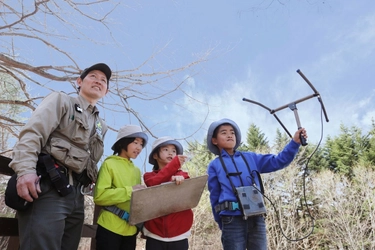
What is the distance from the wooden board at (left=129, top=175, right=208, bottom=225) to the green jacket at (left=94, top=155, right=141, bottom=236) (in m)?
0.12

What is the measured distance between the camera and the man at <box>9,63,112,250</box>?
1.59m

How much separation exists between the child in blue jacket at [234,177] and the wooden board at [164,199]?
0.29 metres

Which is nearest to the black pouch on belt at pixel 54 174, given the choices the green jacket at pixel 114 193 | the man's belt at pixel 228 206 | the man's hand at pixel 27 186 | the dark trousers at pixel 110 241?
the man's hand at pixel 27 186

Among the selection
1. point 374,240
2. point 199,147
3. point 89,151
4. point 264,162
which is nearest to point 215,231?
point 374,240

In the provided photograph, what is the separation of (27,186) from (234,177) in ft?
5.09

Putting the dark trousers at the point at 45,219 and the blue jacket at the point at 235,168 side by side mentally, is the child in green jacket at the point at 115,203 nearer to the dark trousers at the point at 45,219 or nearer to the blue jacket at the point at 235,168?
the dark trousers at the point at 45,219

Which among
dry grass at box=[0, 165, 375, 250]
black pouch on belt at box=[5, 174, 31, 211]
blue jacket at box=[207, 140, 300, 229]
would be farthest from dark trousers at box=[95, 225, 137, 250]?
dry grass at box=[0, 165, 375, 250]

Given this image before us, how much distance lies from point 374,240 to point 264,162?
1537 cm

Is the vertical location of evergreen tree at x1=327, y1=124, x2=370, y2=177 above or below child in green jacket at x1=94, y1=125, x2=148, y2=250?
above

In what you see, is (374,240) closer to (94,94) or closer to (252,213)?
(252,213)

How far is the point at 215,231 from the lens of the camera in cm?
1508

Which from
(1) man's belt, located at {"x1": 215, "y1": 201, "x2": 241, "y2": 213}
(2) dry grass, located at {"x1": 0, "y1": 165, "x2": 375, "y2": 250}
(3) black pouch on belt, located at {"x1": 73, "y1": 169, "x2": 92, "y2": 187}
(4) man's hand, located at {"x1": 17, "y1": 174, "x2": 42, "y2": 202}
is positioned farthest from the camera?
(2) dry grass, located at {"x1": 0, "y1": 165, "x2": 375, "y2": 250}

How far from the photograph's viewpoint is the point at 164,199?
214cm

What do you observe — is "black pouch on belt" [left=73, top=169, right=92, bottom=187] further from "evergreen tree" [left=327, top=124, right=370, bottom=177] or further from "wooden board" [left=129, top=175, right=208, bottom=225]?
"evergreen tree" [left=327, top=124, right=370, bottom=177]
